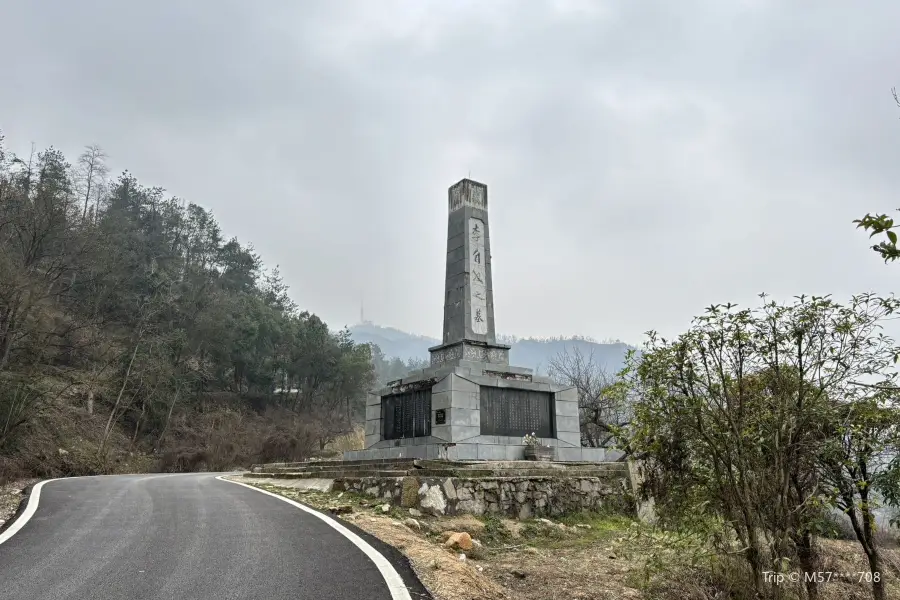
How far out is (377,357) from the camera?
90000 mm

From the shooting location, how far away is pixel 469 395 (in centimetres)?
1333

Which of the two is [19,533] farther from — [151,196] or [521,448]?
[151,196]

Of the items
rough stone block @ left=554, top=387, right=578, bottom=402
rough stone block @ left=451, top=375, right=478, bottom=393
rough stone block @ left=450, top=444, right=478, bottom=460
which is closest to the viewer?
rough stone block @ left=450, top=444, right=478, bottom=460

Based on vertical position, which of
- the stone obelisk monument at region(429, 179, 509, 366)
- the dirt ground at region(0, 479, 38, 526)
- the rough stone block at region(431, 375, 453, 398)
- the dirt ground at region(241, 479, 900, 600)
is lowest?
the dirt ground at region(241, 479, 900, 600)

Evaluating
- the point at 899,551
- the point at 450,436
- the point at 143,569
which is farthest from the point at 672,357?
the point at 899,551

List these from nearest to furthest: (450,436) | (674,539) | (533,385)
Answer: (674,539) < (450,436) < (533,385)

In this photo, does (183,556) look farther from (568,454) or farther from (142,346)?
(142,346)

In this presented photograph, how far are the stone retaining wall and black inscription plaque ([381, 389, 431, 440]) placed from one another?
3.34 meters

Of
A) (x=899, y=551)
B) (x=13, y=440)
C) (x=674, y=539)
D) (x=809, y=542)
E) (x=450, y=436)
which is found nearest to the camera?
(x=674, y=539)

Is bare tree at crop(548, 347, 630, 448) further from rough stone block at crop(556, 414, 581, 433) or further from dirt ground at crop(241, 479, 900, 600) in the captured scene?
dirt ground at crop(241, 479, 900, 600)

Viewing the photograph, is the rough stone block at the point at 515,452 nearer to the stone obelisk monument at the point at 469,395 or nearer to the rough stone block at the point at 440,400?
the stone obelisk monument at the point at 469,395

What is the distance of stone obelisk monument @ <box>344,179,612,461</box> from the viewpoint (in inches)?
515

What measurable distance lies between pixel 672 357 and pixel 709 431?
28.2 inches

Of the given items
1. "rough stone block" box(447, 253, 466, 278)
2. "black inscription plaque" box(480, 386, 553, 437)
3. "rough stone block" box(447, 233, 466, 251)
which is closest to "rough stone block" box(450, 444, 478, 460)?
"black inscription plaque" box(480, 386, 553, 437)
